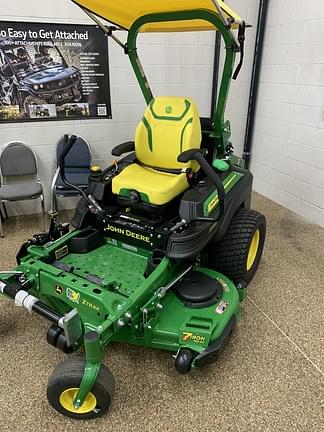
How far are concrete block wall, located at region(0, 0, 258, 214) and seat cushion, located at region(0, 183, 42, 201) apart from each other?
0.42 meters

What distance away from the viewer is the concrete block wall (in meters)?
3.29

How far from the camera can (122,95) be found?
135 inches

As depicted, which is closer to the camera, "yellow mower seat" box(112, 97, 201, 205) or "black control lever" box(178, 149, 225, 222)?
"black control lever" box(178, 149, 225, 222)

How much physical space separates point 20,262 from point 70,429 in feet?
2.87

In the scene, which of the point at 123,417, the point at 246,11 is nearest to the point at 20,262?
the point at 123,417

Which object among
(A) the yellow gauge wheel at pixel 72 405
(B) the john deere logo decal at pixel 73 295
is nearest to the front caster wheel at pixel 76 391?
(A) the yellow gauge wheel at pixel 72 405

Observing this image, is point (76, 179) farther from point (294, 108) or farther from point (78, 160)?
point (294, 108)

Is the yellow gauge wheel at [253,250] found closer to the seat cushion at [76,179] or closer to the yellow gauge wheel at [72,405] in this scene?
the yellow gauge wheel at [72,405]

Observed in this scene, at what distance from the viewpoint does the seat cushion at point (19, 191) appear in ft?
9.42

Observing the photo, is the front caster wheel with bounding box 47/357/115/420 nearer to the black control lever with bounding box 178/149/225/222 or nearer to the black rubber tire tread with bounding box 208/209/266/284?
the black control lever with bounding box 178/149/225/222

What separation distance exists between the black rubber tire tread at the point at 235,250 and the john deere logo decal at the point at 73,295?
91cm

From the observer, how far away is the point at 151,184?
6.76 ft

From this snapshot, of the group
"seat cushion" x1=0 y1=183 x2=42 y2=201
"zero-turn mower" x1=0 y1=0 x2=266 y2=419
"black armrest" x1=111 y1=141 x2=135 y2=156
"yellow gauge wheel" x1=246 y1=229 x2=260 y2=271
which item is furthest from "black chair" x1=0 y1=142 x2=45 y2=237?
"yellow gauge wheel" x1=246 y1=229 x2=260 y2=271

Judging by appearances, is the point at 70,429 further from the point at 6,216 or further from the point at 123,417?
the point at 6,216
